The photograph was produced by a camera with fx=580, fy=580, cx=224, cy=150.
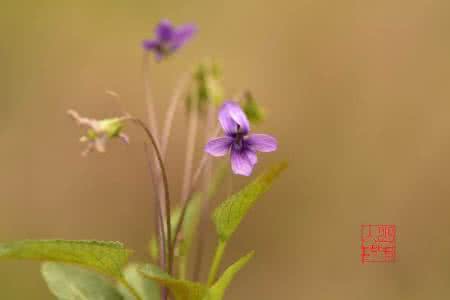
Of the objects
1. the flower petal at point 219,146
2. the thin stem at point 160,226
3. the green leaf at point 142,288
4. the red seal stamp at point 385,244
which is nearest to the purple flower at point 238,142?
the flower petal at point 219,146

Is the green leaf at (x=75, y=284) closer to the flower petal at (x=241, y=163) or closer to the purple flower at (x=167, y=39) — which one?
the flower petal at (x=241, y=163)

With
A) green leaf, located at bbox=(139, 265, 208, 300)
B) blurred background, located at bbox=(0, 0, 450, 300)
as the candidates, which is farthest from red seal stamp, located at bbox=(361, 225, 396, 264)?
green leaf, located at bbox=(139, 265, 208, 300)

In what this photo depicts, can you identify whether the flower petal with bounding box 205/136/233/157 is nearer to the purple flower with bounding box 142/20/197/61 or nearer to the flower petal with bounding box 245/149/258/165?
the flower petal with bounding box 245/149/258/165

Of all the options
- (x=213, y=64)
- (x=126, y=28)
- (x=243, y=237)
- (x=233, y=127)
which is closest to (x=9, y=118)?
(x=126, y=28)

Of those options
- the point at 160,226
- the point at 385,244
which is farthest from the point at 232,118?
the point at 385,244

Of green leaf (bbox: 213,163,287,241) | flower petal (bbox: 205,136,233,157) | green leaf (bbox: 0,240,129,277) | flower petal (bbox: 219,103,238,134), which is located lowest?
green leaf (bbox: 0,240,129,277)

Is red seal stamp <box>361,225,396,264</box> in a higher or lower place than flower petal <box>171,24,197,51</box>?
lower

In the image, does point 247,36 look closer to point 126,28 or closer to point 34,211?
point 126,28

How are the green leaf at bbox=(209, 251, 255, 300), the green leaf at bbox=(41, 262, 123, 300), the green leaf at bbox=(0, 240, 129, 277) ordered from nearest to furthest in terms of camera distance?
the green leaf at bbox=(0, 240, 129, 277), the green leaf at bbox=(209, 251, 255, 300), the green leaf at bbox=(41, 262, 123, 300)
